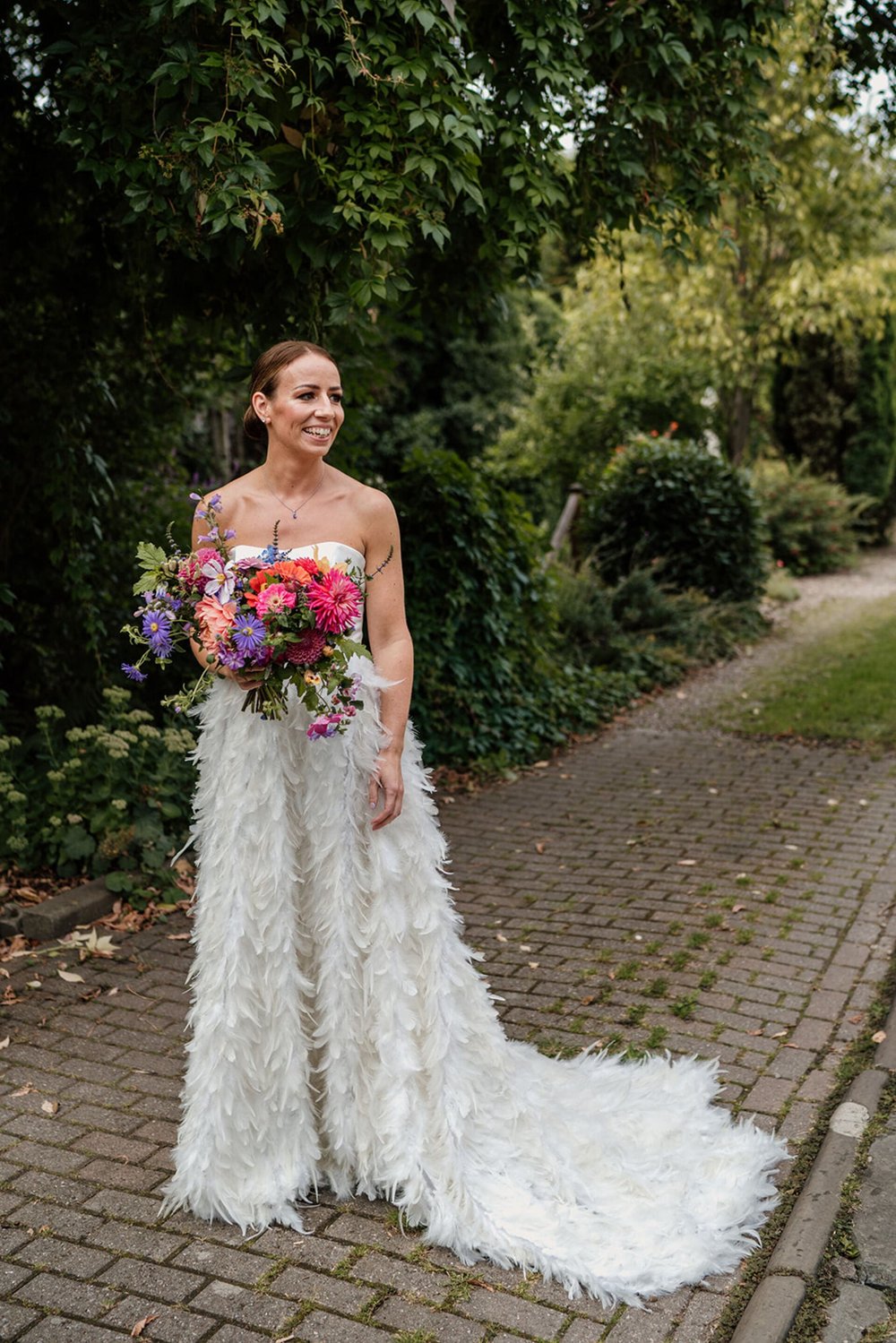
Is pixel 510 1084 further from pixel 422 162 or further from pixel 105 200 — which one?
pixel 105 200

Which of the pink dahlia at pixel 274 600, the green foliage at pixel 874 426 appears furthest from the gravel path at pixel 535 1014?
the green foliage at pixel 874 426

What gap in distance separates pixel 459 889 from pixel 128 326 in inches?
145

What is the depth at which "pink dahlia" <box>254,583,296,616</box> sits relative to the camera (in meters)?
2.93

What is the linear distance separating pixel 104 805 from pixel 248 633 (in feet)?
11.0

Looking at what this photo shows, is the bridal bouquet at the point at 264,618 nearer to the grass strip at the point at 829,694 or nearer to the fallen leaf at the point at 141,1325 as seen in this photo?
the fallen leaf at the point at 141,1325

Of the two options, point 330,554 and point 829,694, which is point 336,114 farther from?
point 829,694

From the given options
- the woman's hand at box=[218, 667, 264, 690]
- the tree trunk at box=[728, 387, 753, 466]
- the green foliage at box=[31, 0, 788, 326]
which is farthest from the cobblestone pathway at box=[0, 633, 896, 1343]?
the tree trunk at box=[728, 387, 753, 466]

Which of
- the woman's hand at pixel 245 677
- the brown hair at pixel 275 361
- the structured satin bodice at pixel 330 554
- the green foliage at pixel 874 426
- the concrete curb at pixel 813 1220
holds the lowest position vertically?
the concrete curb at pixel 813 1220

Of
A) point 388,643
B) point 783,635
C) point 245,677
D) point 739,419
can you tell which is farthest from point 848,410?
Answer: point 245,677

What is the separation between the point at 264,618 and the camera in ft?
9.64

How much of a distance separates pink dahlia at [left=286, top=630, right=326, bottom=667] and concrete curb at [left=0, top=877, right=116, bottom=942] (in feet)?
9.44

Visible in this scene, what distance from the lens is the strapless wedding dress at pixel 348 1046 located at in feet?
10.8

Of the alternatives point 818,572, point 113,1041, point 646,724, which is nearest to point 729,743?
point 646,724

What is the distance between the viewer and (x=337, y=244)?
493cm
